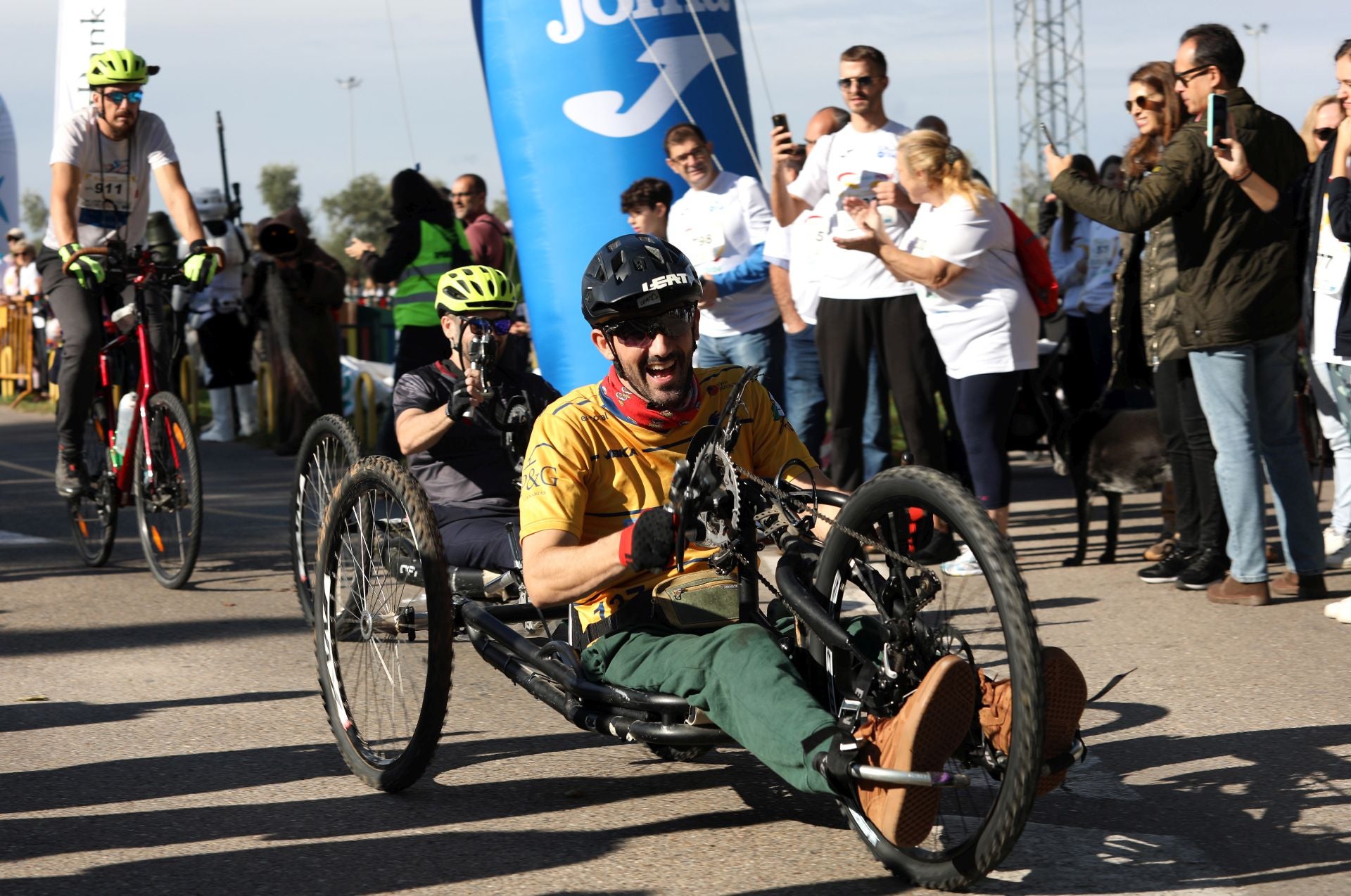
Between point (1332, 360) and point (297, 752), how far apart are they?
178 inches

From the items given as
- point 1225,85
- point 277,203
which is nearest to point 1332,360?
point 1225,85

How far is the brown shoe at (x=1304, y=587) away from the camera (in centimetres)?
700

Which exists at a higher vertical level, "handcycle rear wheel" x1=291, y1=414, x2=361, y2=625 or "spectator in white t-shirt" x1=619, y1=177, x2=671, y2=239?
"spectator in white t-shirt" x1=619, y1=177, x2=671, y2=239

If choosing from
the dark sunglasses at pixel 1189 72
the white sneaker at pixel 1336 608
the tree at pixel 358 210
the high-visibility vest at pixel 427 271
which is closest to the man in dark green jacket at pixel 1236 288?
the dark sunglasses at pixel 1189 72

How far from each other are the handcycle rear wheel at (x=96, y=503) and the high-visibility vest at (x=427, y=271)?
188 centimetres

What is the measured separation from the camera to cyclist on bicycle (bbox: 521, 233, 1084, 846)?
146 inches

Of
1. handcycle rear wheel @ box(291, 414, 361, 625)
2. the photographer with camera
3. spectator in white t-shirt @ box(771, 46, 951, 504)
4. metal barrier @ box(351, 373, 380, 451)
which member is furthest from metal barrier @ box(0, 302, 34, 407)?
handcycle rear wheel @ box(291, 414, 361, 625)

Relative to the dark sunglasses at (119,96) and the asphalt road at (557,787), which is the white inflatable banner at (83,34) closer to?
the dark sunglasses at (119,96)

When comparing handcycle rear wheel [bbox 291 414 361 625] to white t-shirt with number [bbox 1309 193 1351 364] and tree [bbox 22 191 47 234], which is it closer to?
white t-shirt with number [bbox 1309 193 1351 364]

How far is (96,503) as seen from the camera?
27.9 ft

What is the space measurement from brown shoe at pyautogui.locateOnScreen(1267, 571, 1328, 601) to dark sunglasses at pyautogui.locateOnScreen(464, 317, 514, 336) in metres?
3.32

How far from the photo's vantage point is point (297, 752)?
16.6 ft

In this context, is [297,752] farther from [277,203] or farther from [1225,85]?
[277,203]

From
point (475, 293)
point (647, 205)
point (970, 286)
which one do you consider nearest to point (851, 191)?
point (970, 286)
